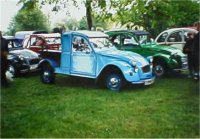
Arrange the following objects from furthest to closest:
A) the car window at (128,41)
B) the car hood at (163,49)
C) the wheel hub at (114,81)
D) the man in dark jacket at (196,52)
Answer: the car window at (128,41) → the car hood at (163,49) → the man in dark jacket at (196,52) → the wheel hub at (114,81)

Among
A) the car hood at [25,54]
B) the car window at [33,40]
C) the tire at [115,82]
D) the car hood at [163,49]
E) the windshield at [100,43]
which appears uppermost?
the car window at [33,40]

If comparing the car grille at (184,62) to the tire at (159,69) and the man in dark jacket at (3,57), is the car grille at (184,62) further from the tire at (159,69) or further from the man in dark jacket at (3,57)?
the man in dark jacket at (3,57)

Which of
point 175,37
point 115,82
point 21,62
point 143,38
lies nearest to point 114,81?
point 115,82

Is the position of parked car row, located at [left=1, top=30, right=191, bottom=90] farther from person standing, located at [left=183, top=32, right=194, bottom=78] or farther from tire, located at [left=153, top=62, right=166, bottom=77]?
person standing, located at [left=183, top=32, right=194, bottom=78]

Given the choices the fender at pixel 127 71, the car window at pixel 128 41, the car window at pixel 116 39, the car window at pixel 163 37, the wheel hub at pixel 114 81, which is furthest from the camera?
the car window at pixel 163 37

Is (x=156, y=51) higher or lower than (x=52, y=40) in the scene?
lower

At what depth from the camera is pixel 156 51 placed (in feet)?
38.9

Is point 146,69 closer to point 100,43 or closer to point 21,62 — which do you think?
point 100,43

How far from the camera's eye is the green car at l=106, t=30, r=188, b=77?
11.5 meters

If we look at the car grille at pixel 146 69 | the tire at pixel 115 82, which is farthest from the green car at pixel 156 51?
the tire at pixel 115 82

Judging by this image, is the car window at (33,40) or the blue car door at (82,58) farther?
the car window at (33,40)

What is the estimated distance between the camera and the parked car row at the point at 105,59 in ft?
31.5

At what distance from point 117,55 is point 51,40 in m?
6.16

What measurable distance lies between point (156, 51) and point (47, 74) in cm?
398
